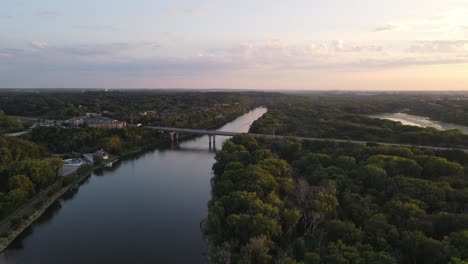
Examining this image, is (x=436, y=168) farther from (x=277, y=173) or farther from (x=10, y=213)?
(x=10, y=213)

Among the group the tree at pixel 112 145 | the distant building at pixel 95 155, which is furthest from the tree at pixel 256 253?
the tree at pixel 112 145

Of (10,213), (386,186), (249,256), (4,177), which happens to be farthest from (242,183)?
(4,177)

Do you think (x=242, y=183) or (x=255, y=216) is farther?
(x=242, y=183)

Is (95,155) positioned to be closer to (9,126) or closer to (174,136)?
(174,136)

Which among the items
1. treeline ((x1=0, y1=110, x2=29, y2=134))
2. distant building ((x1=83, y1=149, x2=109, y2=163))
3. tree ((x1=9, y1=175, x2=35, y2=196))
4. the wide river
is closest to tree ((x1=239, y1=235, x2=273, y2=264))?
the wide river

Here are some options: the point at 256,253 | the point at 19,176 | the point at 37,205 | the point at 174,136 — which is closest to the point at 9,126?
the point at 174,136

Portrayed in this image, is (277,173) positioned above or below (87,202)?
above

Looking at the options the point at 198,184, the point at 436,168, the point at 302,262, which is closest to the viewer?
the point at 302,262

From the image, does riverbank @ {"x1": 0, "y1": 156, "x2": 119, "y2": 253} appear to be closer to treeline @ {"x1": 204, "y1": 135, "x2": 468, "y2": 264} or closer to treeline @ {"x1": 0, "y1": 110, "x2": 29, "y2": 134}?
treeline @ {"x1": 204, "y1": 135, "x2": 468, "y2": 264}
